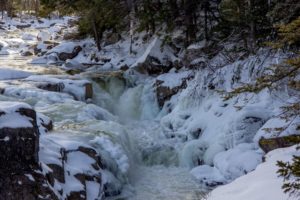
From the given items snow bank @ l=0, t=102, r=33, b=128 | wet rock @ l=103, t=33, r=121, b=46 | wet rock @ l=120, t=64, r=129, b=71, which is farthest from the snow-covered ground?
wet rock @ l=103, t=33, r=121, b=46

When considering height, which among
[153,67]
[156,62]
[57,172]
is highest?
[156,62]

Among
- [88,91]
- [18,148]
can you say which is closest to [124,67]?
[88,91]

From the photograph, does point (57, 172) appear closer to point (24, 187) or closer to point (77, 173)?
point (77, 173)

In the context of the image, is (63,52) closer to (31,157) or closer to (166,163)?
(166,163)

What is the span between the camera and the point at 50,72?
17.2 metres

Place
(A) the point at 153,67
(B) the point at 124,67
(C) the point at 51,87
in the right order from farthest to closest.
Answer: (B) the point at 124,67 → (A) the point at 153,67 → (C) the point at 51,87

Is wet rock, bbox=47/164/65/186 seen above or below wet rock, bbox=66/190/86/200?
above

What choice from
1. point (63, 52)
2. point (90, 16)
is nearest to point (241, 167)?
point (90, 16)

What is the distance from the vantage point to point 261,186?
5625 mm

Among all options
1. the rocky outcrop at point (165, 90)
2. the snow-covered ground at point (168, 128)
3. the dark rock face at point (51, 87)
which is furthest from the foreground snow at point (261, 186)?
the dark rock face at point (51, 87)

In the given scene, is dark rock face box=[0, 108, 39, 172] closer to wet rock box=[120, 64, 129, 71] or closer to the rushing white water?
the rushing white water

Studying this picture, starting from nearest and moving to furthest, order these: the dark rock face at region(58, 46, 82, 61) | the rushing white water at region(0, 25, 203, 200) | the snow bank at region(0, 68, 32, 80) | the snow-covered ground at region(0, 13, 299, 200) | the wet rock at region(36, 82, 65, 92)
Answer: the snow-covered ground at region(0, 13, 299, 200), the rushing white water at region(0, 25, 203, 200), the wet rock at region(36, 82, 65, 92), the snow bank at region(0, 68, 32, 80), the dark rock face at region(58, 46, 82, 61)

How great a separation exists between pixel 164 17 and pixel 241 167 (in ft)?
32.8

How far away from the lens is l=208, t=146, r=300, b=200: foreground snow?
5.27 meters
